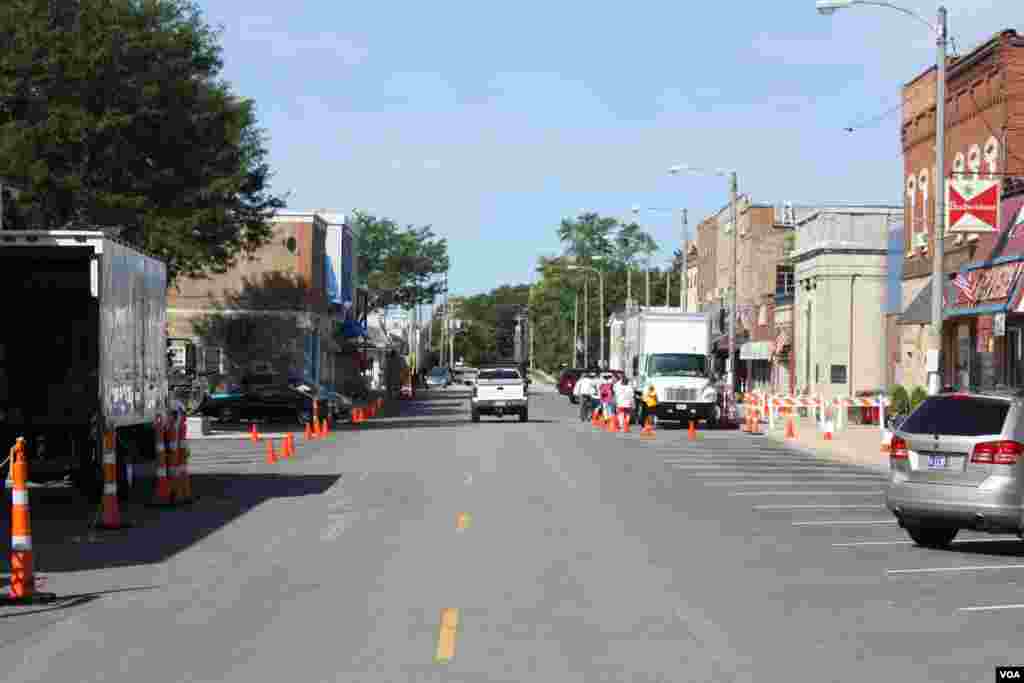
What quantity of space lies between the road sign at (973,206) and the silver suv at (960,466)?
18141mm

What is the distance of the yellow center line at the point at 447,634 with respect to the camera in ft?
34.7

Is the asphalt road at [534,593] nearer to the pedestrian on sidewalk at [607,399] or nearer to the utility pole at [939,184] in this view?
the utility pole at [939,184]

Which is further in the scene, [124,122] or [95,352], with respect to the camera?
[124,122]

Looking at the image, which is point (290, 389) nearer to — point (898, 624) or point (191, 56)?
point (191, 56)

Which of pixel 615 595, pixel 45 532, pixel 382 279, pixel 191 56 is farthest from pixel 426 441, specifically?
pixel 382 279

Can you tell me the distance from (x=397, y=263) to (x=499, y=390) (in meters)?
61.2

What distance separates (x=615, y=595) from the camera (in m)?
13.6

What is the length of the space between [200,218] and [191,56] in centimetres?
467

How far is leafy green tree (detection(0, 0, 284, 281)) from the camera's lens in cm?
4047

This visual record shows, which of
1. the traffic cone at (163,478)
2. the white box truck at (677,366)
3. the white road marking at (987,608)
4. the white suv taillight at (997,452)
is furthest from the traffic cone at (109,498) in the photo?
the white box truck at (677,366)

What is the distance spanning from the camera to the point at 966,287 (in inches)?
1586

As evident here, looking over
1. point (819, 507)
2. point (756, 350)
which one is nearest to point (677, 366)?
point (756, 350)

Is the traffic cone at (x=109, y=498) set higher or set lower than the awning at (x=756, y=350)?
lower

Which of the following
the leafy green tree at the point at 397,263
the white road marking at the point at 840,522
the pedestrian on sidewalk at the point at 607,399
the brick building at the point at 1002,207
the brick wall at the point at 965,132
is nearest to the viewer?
the white road marking at the point at 840,522
